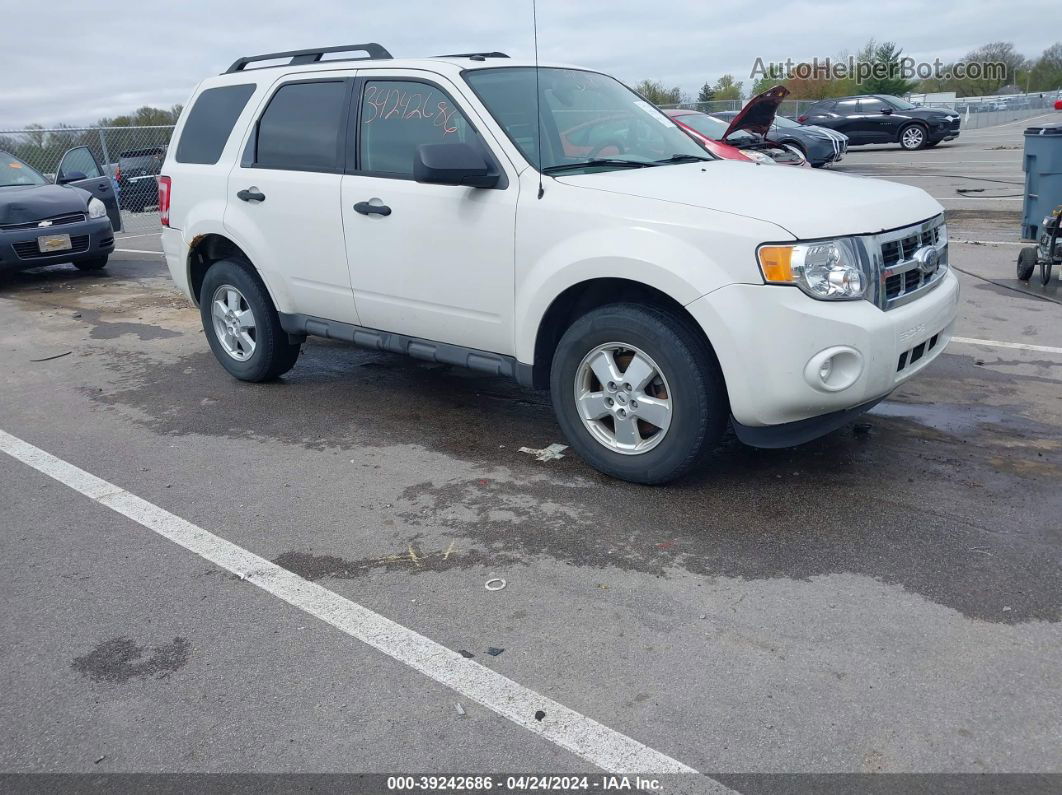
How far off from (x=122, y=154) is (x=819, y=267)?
61.2 ft

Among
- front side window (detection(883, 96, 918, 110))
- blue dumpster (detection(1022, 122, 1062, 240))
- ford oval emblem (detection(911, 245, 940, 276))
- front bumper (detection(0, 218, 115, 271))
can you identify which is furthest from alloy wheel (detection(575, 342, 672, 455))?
front side window (detection(883, 96, 918, 110))

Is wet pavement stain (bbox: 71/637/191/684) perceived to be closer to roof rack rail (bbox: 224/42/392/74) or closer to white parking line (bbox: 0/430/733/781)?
white parking line (bbox: 0/430/733/781)

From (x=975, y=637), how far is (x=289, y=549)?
2.64 m

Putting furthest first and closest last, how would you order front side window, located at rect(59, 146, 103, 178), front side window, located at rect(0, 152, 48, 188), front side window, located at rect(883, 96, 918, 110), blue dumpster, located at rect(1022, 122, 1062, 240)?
1. front side window, located at rect(883, 96, 918, 110)
2. front side window, located at rect(59, 146, 103, 178)
3. front side window, located at rect(0, 152, 48, 188)
4. blue dumpster, located at rect(1022, 122, 1062, 240)

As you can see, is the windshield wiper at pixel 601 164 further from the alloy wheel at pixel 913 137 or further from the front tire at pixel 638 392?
the alloy wheel at pixel 913 137

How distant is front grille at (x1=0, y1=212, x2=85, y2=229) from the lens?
34.7ft

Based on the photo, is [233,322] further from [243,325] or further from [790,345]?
[790,345]

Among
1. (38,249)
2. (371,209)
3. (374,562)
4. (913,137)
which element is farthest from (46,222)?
(913,137)

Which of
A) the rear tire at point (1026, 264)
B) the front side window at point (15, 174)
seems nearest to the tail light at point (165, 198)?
the front side window at point (15, 174)

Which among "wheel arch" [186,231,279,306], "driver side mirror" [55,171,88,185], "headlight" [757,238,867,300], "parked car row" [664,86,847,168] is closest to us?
"headlight" [757,238,867,300]

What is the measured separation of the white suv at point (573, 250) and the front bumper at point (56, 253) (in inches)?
220

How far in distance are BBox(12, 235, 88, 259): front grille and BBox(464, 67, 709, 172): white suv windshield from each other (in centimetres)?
781

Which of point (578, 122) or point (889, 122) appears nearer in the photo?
point (578, 122)

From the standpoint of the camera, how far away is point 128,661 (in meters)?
3.18
